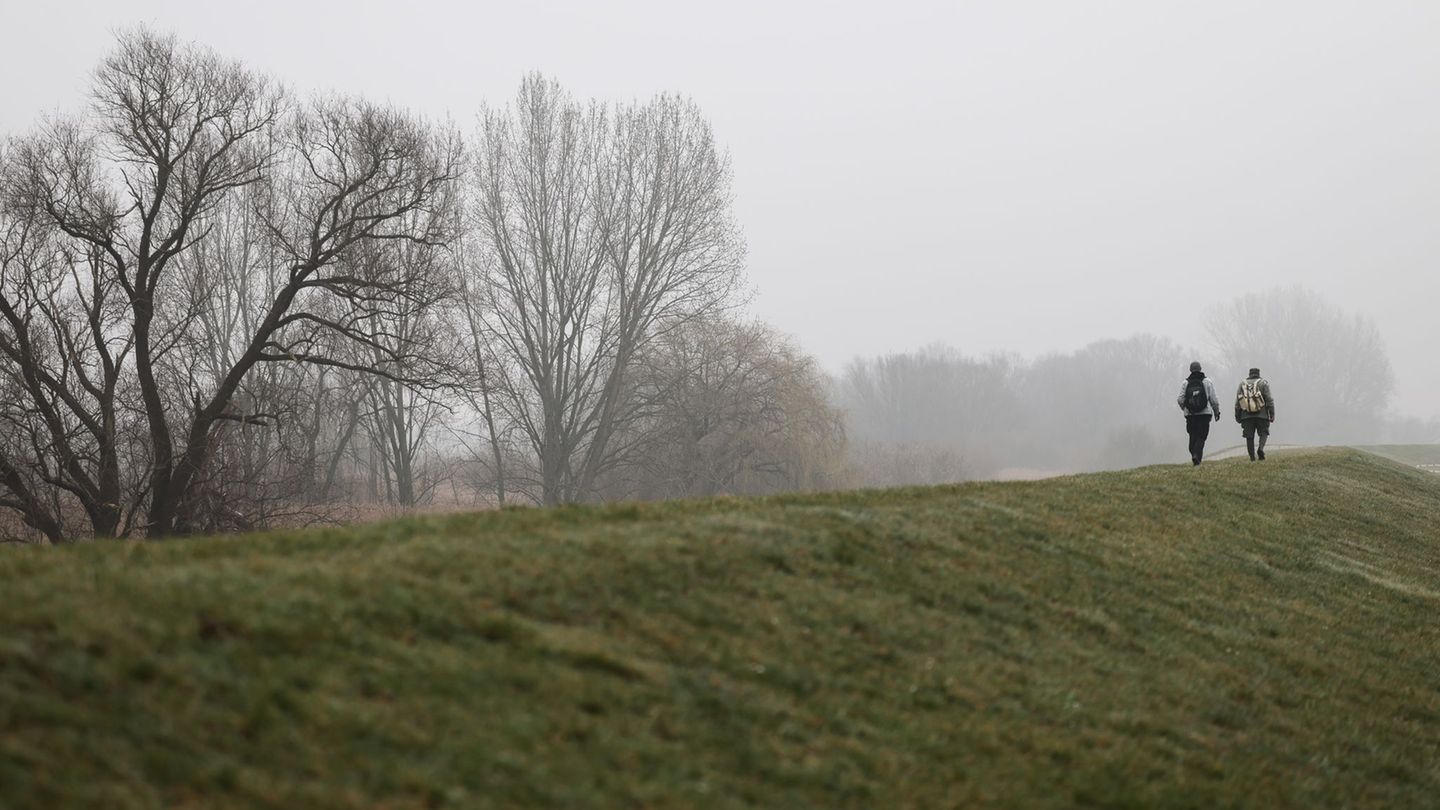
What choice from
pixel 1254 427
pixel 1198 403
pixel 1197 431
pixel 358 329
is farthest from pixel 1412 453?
pixel 358 329

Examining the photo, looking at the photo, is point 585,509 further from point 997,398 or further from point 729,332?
point 997,398

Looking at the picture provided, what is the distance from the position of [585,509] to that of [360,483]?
3908cm

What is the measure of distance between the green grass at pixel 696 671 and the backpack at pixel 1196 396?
9.41 m

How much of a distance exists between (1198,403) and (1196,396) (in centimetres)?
14

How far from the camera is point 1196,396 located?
20.1 metres

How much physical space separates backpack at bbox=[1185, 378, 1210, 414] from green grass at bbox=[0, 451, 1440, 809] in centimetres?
941

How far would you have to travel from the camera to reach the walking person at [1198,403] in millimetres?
20000

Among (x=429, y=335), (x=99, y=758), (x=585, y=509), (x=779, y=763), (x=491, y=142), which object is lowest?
(x=779, y=763)

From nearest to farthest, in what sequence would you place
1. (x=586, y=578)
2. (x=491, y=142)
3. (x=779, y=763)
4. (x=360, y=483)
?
1. (x=779, y=763)
2. (x=586, y=578)
3. (x=491, y=142)
4. (x=360, y=483)

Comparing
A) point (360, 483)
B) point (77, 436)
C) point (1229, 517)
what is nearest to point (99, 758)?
point (1229, 517)

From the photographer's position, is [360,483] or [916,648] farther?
[360,483]

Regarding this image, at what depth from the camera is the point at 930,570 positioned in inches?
346

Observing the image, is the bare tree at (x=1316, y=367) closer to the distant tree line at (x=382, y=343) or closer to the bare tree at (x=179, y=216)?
the distant tree line at (x=382, y=343)

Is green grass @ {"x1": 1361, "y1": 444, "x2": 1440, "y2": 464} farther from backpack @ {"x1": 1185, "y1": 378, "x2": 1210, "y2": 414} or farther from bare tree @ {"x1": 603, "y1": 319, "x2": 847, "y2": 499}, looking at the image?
backpack @ {"x1": 1185, "y1": 378, "x2": 1210, "y2": 414}
